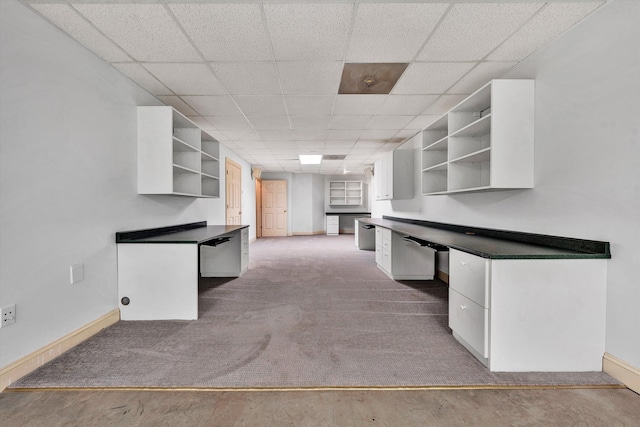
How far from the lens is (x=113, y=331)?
2.35 metres

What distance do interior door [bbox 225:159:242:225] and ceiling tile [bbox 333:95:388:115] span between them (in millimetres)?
3369

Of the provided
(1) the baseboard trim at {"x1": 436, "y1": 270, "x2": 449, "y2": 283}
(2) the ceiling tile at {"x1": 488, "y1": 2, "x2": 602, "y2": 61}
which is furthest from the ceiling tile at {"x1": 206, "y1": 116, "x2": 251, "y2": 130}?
(1) the baseboard trim at {"x1": 436, "y1": 270, "x2": 449, "y2": 283}

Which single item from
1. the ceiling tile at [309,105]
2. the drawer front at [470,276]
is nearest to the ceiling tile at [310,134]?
the ceiling tile at [309,105]

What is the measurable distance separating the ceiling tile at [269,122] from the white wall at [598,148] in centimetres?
291

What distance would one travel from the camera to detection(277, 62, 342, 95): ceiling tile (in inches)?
98.0

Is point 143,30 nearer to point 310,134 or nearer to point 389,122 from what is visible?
point 310,134

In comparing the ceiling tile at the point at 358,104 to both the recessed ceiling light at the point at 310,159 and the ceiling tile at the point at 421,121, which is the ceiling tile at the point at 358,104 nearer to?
the ceiling tile at the point at 421,121

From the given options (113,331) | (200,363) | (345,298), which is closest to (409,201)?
(345,298)

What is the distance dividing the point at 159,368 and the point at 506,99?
133 inches

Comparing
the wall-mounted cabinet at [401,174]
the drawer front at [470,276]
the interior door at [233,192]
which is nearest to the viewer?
the drawer front at [470,276]

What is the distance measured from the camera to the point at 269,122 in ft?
13.4

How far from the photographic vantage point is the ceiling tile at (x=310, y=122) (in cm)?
389

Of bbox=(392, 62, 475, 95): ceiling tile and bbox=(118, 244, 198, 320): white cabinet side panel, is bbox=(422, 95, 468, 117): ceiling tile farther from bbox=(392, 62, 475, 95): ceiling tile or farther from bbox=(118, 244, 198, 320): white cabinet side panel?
bbox=(118, 244, 198, 320): white cabinet side panel

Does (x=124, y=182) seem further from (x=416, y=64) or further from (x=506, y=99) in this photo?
(x=506, y=99)
